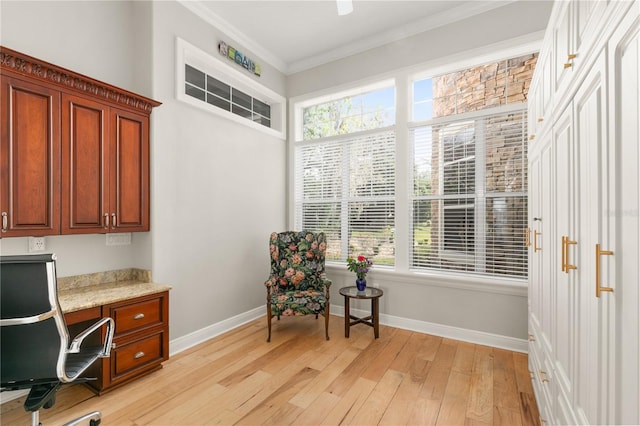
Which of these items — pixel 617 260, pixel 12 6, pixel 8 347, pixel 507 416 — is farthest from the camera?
pixel 12 6

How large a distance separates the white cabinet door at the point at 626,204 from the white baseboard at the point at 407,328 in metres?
2.53

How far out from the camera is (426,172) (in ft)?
11.6

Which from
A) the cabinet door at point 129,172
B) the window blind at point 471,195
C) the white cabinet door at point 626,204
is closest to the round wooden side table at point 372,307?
the window blind at point 471,195

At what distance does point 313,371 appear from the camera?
8.51 ft

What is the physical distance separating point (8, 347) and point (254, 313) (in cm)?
260

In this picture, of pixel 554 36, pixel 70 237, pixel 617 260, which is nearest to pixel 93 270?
pixel 70 237

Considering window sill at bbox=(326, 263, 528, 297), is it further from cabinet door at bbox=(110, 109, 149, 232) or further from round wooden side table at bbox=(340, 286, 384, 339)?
cabinet door at bbox=(110, 109, 149, 232)

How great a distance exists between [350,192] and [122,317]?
9.22 feet

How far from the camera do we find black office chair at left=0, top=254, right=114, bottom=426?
4.72ft

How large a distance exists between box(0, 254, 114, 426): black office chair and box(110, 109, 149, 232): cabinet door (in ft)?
3.68

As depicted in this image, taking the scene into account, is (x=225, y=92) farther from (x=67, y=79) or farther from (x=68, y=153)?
(x=68, y=153)

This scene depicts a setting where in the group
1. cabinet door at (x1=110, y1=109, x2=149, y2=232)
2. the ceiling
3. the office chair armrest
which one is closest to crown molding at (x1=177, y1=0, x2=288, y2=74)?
the ceiling

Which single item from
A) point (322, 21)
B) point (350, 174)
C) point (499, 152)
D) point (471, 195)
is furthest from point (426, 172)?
point (322, 21)

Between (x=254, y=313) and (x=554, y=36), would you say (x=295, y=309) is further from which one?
(x=554, y=36)
